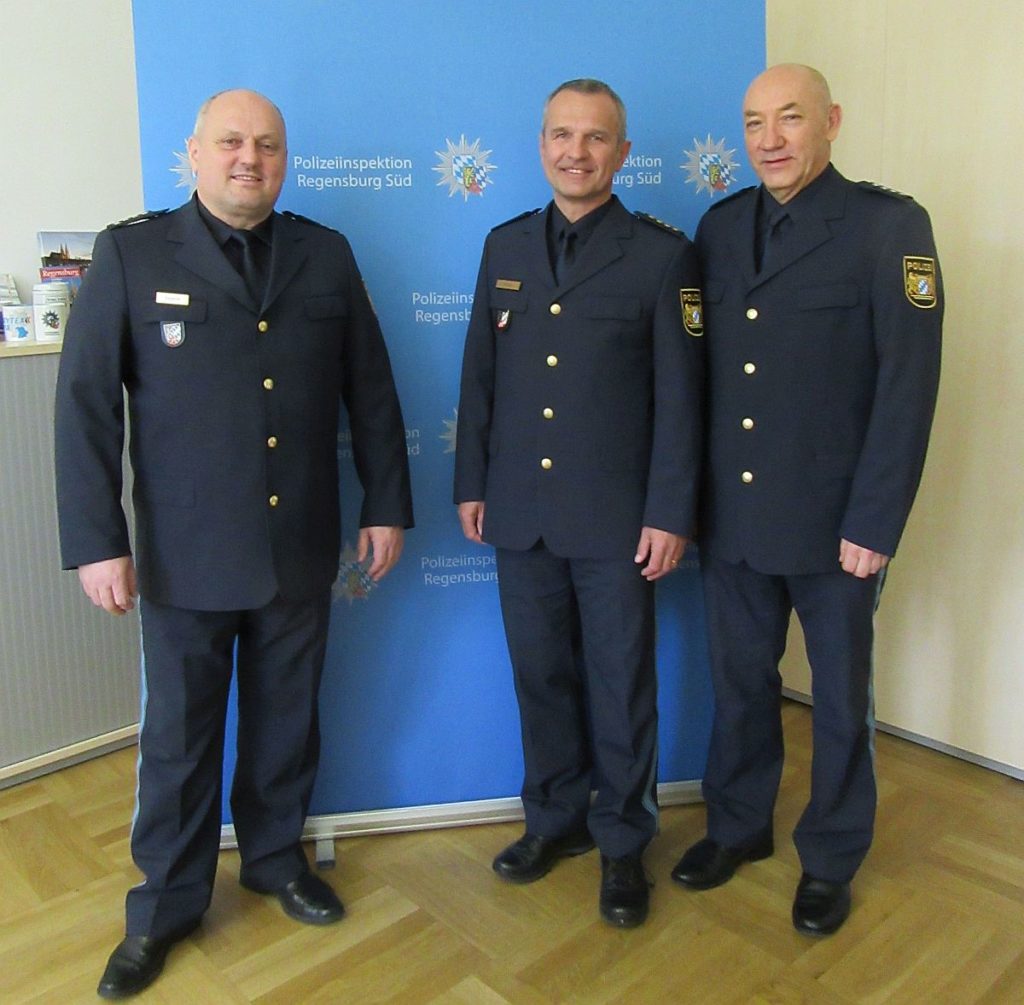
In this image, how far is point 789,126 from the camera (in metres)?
1.86

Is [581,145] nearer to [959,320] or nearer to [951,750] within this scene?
[959,320]

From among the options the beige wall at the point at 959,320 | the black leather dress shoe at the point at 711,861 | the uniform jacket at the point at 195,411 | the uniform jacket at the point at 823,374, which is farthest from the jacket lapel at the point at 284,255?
the beige wall at the point at 959,320

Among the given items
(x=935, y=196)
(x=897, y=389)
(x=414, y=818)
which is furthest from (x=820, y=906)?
(x=935, y=196)

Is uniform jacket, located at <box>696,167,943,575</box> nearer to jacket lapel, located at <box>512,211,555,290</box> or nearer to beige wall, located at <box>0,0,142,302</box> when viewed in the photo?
jacket lapel, located at <box>512,211,555,290</box>

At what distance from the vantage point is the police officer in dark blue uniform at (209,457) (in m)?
1.79

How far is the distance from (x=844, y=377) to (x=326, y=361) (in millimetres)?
992

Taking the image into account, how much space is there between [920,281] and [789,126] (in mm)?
376

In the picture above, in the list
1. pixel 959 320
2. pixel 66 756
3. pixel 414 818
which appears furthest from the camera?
pixel 66 756

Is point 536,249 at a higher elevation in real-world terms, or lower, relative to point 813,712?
higher

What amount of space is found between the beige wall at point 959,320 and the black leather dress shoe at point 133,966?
2.11 m

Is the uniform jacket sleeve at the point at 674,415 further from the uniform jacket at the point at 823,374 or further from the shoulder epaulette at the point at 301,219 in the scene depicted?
the shoulder epaulette at the point at 301,219

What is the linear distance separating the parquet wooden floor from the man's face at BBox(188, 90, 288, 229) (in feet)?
4.74

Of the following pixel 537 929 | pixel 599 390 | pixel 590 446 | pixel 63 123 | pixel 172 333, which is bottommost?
pixel 537 929

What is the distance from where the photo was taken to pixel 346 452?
2.28 metres
